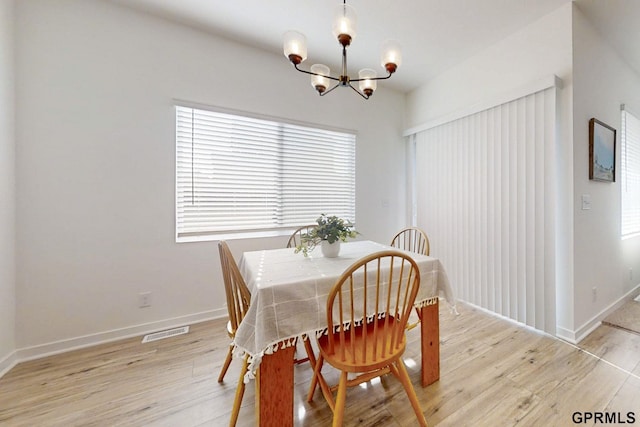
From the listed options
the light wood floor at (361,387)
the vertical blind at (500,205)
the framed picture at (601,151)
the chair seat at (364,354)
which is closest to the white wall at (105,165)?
the light wood floor at (361,387)

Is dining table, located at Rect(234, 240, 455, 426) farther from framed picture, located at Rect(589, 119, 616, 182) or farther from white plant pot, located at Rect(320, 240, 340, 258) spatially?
framed picture, located at Rect(589, 119, 616, 182)

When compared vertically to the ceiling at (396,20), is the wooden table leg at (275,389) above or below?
below

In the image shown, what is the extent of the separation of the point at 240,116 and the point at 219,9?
849 millimetres

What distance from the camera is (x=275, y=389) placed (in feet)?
3.67

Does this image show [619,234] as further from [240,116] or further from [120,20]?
[120,20]

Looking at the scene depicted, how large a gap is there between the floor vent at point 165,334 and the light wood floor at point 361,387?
8 cm

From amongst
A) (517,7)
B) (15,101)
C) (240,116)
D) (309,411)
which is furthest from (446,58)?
(15,101)

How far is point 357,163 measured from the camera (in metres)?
3.21

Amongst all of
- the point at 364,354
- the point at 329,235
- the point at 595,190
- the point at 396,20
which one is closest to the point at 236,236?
the point at 329,235

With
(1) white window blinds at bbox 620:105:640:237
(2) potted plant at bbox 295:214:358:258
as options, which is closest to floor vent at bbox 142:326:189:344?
(2) potted plant at bbox 295:214:358:258

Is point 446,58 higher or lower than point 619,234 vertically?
higher

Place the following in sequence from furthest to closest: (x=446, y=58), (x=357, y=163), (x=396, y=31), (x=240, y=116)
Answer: (x=357, y=163), (x=446, y=58), (x=240, y=116), (x=396, y=31)

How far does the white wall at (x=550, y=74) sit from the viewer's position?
6.56ft

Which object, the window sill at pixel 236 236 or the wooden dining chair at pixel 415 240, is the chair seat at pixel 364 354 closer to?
the wooden dining chair at pixel 415 240
